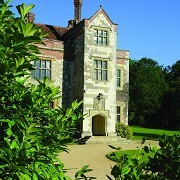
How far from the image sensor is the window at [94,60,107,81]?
23.1 metres

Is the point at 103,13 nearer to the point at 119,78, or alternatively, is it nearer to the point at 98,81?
the point at 98,81

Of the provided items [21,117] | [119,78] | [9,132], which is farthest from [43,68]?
[9,132]

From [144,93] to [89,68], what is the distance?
29954mm

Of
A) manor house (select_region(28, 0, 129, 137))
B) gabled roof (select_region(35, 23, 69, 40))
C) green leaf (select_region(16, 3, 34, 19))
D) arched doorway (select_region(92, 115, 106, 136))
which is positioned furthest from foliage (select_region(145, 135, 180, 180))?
gabled roof (select_region(35, 23, 69, 40))

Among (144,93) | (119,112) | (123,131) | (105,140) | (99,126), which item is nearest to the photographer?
(105,140)

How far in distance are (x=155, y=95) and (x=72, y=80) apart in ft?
97.6

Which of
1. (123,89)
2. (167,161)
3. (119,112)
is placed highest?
(123,89)

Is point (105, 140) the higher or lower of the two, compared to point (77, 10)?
lower

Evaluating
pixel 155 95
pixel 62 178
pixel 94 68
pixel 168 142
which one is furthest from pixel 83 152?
pixel 155 95

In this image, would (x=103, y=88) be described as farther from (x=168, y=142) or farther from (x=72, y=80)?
(x=168, y=142)

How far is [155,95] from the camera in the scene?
51.2 meters

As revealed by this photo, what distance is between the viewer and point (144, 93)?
5131cm

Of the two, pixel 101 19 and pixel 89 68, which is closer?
pixel 89 68

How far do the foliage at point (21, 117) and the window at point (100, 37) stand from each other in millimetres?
20811
